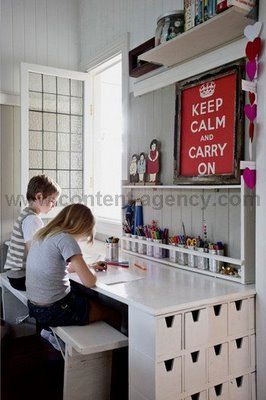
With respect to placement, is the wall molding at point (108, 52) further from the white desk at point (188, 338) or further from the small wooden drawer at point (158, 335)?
the small wooden drawer at point (158, 335)

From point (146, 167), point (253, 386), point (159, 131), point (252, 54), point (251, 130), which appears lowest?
point (253, 386)

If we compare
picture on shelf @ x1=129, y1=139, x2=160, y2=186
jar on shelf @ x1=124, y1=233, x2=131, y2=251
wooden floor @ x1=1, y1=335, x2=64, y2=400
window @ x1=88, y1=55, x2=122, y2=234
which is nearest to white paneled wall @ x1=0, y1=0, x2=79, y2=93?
window @ x1=88, y1=55, x2=122, y2=234

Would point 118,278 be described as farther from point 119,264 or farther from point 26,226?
point 26,226

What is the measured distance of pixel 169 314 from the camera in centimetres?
152

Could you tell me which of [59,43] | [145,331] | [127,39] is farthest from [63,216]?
[59,43]

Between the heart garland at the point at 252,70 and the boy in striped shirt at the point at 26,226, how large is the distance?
1275mm

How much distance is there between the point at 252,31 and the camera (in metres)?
1.71

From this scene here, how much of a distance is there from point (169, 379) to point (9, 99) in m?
2.87

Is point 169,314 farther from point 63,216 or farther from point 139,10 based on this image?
point 139,10

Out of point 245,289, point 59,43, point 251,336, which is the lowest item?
point 251,336

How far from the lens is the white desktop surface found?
158cm

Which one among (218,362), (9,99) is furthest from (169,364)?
(9,99)

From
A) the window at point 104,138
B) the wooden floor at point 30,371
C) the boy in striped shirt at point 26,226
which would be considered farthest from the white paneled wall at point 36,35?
the wooden floor at point 30,371

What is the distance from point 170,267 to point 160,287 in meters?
0.47
